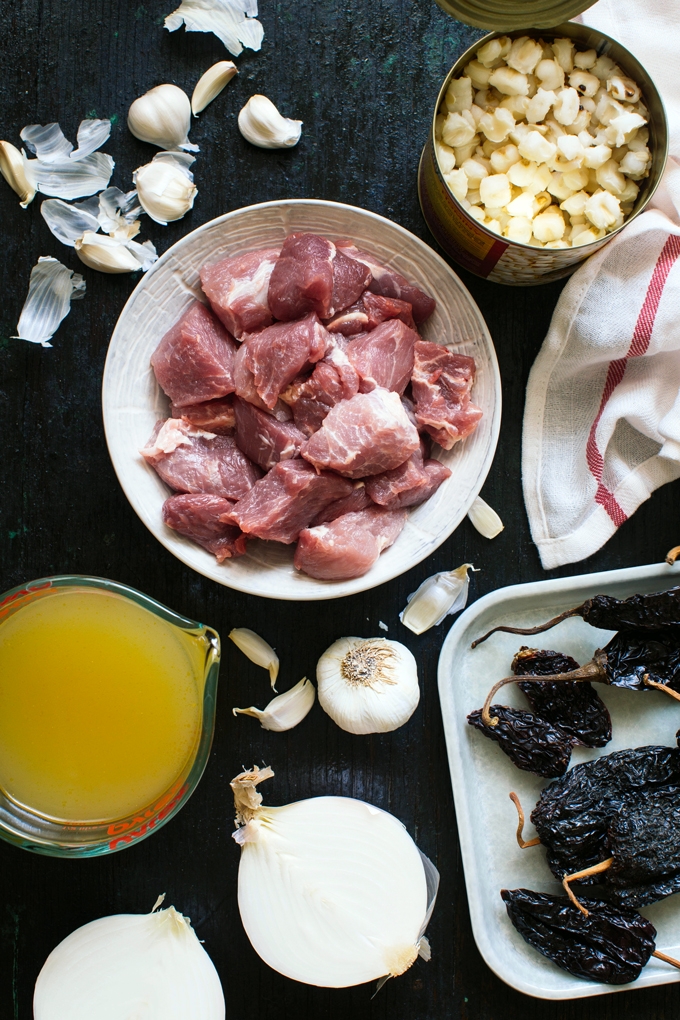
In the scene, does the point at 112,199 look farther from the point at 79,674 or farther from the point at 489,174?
the point at 79,674

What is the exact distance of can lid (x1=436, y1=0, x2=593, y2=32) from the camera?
4.76ft

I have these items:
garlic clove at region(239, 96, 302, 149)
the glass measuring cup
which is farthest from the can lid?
the glass measuring cup

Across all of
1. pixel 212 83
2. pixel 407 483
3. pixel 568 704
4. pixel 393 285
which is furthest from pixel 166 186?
pixel 568 704

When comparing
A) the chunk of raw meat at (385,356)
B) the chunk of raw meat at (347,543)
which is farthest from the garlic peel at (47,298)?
the chunk of raw meat at (347,543)

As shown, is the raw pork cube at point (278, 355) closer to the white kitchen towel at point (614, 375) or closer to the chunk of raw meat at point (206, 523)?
the chunk of raw meat at point (206, 523)

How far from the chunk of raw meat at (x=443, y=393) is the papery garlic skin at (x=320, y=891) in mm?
976

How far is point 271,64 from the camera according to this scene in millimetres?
1836

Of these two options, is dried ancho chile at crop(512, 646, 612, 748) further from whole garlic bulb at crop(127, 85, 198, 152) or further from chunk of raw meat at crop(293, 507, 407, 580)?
whole garlic bulb at crop(127, 85, 198, 152)

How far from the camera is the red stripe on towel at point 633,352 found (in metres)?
1.69

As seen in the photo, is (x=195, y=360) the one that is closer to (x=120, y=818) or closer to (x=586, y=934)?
(x=120, y=818)

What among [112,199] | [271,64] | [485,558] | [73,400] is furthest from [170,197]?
[485,558]

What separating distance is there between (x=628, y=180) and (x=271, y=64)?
950mm

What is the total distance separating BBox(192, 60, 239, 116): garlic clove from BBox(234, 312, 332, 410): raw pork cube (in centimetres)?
68

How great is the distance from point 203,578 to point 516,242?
1110 millimetres
